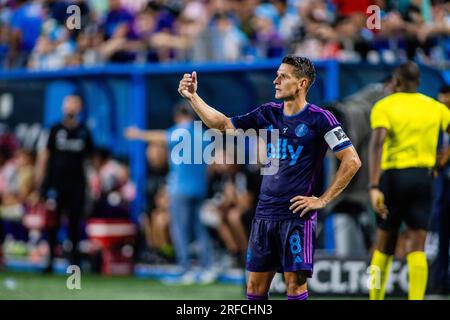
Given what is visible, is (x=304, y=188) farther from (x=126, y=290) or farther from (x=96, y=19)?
(x=96, y=19)

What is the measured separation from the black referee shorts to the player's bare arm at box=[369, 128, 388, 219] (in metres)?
0.20

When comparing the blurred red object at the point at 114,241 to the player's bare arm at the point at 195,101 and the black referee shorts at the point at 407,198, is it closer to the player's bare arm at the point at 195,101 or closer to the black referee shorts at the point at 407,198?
the black referee shorts at the point at 407,198

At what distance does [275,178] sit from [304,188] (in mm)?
221

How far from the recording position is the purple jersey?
7.86 meters

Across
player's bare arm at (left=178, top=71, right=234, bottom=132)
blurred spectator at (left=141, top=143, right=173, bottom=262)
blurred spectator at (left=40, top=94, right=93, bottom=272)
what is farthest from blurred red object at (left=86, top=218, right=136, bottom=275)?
player's bare arm at (left=178, top=71, right=234, bottom=132)

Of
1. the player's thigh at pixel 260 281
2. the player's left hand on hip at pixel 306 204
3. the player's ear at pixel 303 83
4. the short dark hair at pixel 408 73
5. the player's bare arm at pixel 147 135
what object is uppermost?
the short dark hair at pixel 408 73

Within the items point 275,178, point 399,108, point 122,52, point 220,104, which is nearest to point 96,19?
point 122,52

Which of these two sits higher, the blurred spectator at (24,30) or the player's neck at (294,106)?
the blurred spectator at (24,30)

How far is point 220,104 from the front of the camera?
1575cm

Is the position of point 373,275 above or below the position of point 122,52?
below

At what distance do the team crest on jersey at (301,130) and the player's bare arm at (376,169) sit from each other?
181 centimetres

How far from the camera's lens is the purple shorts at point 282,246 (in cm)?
784

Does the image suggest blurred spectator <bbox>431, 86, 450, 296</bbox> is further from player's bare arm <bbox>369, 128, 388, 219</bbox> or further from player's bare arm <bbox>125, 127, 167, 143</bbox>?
player's bare arm <bbox>125, 127, 167, 143</bbox>

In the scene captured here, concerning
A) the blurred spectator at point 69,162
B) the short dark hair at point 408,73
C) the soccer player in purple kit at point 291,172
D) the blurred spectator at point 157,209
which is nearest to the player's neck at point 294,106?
the soccer player in purple kit at point 291,172
